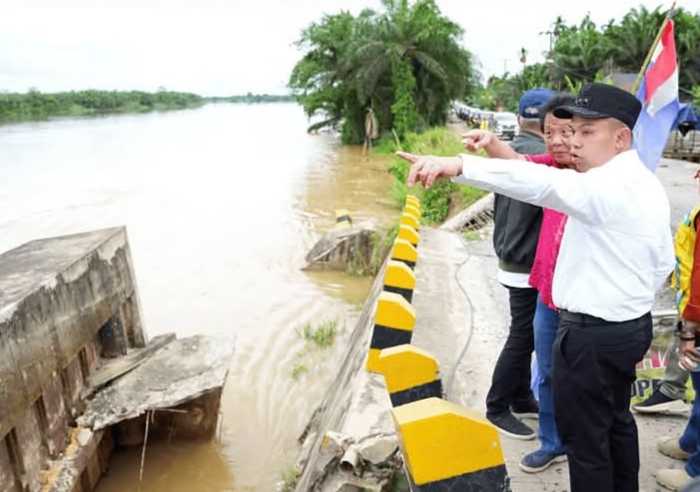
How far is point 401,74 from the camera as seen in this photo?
25.2 meters

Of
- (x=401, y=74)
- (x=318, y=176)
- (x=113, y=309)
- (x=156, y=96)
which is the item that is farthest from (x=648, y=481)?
(x=156, y=96)

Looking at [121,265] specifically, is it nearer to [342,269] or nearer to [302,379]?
[302,379]

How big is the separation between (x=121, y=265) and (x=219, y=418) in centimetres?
167

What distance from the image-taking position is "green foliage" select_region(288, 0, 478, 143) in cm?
2527

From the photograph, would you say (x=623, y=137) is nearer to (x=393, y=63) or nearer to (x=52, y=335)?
(x=52, y=335)

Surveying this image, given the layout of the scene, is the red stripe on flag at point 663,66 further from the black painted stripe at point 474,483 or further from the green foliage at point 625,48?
the green foliage at point 625,48

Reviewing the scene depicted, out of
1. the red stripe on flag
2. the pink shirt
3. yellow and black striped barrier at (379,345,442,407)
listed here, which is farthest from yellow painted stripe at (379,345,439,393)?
the red stripe on flag

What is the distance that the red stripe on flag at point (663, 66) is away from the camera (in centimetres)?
295

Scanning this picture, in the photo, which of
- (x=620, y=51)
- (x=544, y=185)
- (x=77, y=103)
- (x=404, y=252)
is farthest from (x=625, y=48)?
(x=77, y=103)

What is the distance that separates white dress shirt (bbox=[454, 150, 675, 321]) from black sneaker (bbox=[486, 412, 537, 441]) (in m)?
1.26

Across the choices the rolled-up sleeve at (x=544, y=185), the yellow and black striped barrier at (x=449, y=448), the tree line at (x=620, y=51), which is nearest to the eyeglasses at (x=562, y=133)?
the rolled-up sleeve at (x=544, y=185)

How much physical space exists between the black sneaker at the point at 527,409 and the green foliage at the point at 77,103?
193 ft

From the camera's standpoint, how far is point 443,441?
1855 mm

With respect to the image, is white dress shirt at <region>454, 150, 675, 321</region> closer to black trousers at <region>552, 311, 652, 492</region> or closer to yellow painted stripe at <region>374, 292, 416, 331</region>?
black trousers at <region>552, 311, 652, 492</region>
